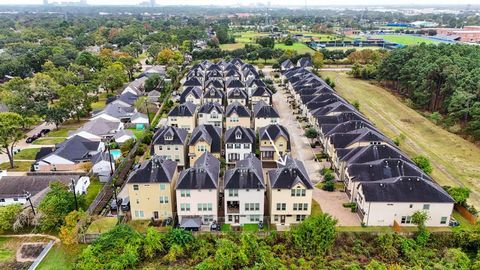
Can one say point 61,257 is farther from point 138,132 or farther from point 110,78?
point 110,78

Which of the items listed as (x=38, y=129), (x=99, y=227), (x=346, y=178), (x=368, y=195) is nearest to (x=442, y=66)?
(x=346, y=178)

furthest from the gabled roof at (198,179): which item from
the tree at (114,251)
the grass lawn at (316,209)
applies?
the grass lawn at (316,209)

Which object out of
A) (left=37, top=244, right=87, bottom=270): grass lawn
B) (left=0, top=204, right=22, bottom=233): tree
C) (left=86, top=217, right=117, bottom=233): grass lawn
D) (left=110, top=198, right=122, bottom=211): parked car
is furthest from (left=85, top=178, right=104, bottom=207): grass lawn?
(left=37, top=244, right=87, bottom=270): grass lawn

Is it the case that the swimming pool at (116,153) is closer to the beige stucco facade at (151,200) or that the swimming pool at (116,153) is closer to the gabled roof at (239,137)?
the gabled roof at (239,137)

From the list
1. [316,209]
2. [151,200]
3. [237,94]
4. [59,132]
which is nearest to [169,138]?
[151,200]

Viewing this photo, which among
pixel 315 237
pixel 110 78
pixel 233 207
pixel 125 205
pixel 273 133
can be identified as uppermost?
pixel 110 78

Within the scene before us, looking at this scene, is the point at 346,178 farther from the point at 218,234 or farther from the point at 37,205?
the point at 37,205
